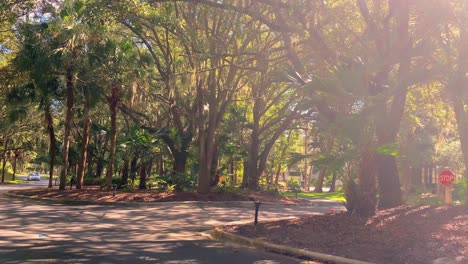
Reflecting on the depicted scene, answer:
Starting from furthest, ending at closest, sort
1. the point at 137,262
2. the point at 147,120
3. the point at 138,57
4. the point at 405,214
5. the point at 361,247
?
the point at 147,120
the point at 138,57
the point at 405,214
the point at 361,247
the point at 137,262

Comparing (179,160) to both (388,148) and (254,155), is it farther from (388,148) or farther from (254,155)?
(388,148)

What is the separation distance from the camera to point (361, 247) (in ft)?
29.3

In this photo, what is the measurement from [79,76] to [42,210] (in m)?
7.41

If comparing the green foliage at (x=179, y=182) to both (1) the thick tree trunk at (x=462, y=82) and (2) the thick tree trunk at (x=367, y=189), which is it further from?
(2) the thick tree trunk at (x=367, y=189)

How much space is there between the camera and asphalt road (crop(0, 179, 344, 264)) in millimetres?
8453

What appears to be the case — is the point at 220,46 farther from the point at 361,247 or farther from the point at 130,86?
the point at 361,247

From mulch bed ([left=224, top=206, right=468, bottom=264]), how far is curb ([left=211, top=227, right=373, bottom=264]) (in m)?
0.28

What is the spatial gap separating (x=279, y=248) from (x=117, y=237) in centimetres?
400

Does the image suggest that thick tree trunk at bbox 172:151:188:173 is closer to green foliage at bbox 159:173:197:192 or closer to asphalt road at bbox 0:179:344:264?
green foliage at bbox 159:173:197:192

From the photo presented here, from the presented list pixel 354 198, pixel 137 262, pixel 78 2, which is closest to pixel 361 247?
pixel 354 198

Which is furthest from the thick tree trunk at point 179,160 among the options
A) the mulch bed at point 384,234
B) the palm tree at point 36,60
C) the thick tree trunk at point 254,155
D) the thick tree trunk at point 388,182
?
the thick tree trunk at point 388,182

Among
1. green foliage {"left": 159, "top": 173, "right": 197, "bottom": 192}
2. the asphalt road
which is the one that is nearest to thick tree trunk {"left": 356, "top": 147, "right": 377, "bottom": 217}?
the asphalt road

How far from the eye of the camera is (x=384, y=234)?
959 cm

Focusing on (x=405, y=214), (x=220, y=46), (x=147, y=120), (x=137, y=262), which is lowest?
(x=137, y=262)
